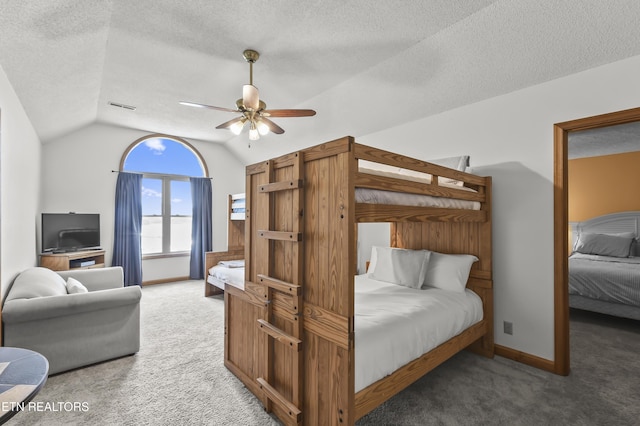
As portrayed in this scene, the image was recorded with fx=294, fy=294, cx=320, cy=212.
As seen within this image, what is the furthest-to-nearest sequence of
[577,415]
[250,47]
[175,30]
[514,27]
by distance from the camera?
[250,47]
[175,30]
[514,27]
[577,415]

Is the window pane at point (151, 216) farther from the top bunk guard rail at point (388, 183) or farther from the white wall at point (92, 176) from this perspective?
the top bunk guard rail at point (388, 183)

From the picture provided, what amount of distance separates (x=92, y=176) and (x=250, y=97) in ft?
12.8

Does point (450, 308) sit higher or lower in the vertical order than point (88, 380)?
higher

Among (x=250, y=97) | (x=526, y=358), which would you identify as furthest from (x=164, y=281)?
(x=526, y=358)

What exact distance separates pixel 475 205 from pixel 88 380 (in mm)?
3468

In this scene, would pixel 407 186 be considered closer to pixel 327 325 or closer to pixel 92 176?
pixel 327 325

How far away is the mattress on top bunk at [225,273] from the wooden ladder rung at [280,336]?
1.86m

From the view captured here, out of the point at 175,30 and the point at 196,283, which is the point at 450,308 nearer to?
the point at 175,30

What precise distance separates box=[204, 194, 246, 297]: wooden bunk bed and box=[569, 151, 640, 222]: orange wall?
6082 millimetres

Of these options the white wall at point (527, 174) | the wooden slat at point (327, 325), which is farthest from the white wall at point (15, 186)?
the white wall at point (527, 174)

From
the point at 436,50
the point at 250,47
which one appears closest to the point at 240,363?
the point at 250,47

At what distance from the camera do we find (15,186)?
2.81 meters

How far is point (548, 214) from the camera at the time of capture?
248 cm

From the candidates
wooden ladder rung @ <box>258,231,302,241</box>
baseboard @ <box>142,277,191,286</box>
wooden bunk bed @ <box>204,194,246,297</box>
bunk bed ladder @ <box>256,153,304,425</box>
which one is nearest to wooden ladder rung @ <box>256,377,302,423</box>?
bunk bed ladder @ <box>256,153,304,425</box>
